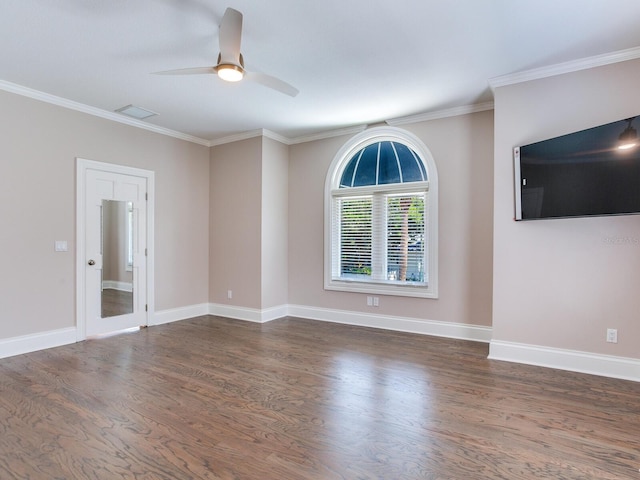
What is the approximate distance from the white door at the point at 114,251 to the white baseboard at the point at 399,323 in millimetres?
2316

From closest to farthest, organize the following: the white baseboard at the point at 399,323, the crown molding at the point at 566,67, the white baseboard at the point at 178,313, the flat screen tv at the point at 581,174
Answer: the flat screen tv at the point at 581,174
the crown molding at the point at 566,67
the white baseboard at the point at 399,323
the white baseboard at the point at 178,313

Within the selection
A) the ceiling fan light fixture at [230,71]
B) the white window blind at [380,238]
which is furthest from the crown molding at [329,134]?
the ceiling fan light fixture at [230,71]

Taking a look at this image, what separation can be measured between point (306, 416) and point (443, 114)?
3.80 meters

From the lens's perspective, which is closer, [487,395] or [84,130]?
[487,395]

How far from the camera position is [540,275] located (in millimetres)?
3441

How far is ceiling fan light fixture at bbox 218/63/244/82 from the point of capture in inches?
100

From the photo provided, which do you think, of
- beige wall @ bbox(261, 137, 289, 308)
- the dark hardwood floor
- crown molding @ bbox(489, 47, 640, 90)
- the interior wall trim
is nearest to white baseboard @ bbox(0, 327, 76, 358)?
the dark hardwood floor

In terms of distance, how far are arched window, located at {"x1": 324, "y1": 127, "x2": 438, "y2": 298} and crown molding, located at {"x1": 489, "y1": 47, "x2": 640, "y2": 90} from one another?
4.11 feet

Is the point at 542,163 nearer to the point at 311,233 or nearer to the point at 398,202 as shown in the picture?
the point at 398,202

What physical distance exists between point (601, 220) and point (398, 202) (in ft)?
7.50

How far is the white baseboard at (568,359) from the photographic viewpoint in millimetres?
3113

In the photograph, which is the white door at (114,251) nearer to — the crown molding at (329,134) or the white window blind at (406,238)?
the crown molding at (329,134)

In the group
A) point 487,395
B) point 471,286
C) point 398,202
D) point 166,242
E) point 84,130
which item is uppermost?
point 84,130

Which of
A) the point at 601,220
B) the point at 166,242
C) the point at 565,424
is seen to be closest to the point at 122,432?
the point at 565,424
